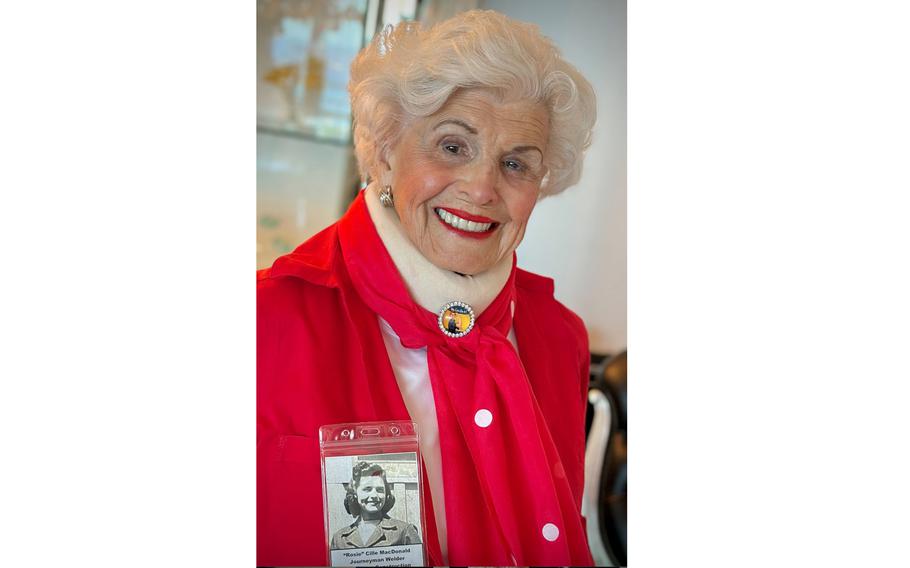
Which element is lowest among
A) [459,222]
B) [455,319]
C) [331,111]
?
[455,319]

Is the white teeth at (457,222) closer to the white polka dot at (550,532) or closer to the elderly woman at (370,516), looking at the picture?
the elderly woman at (370,516)

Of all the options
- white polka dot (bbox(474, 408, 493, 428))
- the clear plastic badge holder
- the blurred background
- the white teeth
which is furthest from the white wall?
the clear plastic badge holder

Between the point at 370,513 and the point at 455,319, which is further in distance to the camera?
the point at 455,319

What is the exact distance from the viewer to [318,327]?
1.82 metres

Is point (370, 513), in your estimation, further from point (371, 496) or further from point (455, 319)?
point (455, 319)

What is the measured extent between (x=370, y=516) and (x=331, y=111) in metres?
0.78

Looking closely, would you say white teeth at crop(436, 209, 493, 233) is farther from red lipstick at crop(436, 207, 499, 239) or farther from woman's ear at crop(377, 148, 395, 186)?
woman's ear at crop(377, 148, 395, 186)

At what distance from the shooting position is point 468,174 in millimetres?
1810

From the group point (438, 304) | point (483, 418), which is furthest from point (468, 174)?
point (483, 418)

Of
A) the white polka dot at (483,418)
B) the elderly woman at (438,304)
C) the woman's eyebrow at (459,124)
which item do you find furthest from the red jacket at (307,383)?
the woman's eyebrow at (459,124)
